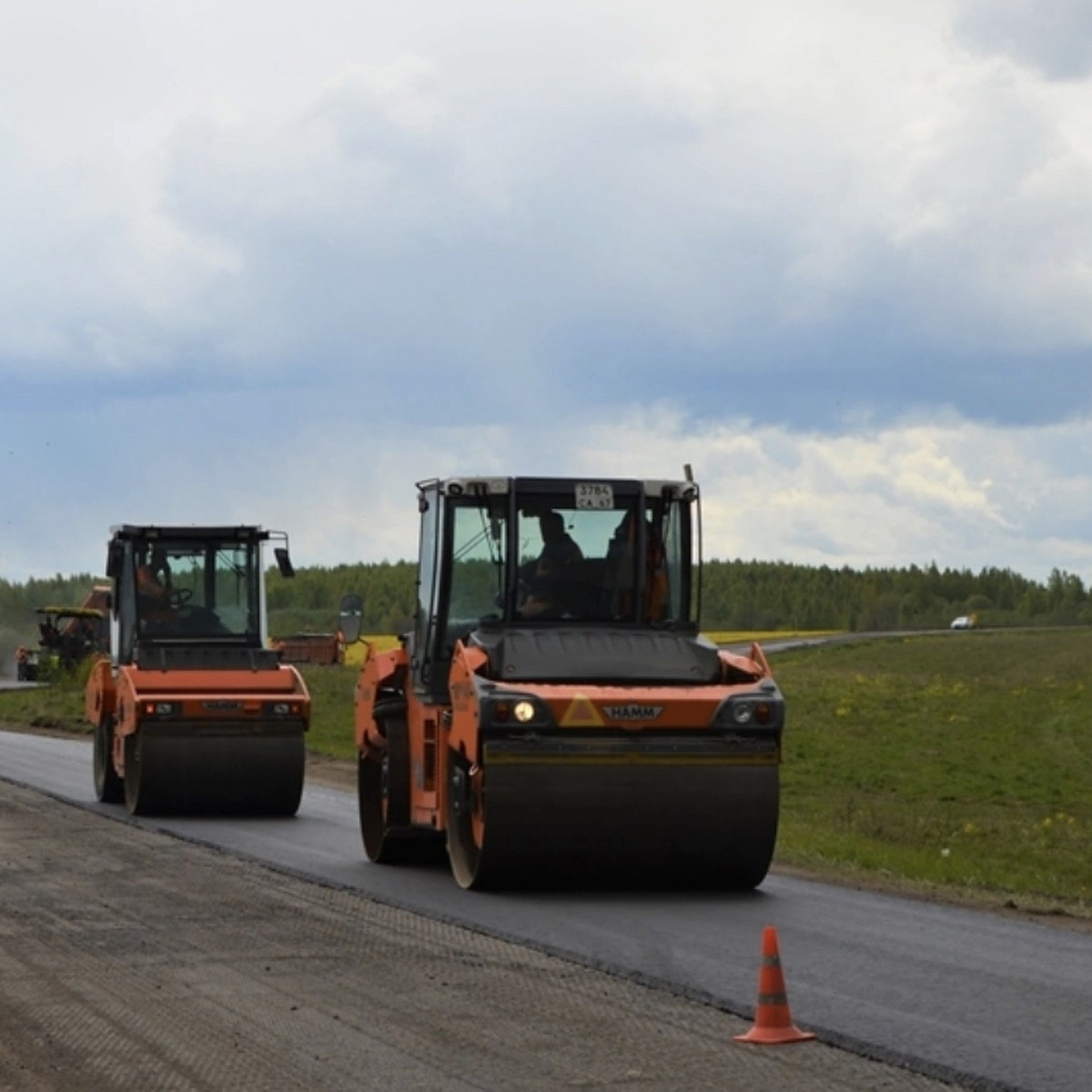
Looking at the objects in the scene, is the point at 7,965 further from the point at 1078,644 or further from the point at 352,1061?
the point at 1078,644

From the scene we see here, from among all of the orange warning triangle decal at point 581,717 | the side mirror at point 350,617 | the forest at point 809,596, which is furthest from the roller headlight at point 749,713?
the forest at point 809,596

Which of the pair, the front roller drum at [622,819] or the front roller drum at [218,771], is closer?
the front roller drum at [622,819]

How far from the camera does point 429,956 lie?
1105 centimetres

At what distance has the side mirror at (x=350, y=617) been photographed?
1470 centimetres

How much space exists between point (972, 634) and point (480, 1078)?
10327cm

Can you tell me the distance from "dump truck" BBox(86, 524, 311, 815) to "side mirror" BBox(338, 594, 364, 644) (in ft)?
19.8

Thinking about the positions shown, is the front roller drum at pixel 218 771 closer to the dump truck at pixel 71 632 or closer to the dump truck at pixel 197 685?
the dump truck at pixel 197 685

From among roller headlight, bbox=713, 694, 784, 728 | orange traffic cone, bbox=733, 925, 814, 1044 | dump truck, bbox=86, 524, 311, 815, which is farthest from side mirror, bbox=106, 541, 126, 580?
orange traffic cone, bbox=733, 925, 814, 1044

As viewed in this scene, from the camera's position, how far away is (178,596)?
22078 mm

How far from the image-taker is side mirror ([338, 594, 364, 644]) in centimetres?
1470

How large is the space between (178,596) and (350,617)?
7.68m

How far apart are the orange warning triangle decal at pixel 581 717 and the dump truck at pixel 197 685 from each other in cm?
794

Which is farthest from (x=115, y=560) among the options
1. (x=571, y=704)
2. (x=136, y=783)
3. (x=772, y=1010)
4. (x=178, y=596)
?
(x=772, y=1010)

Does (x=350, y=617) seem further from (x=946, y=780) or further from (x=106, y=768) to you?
(x=946, y=780)
